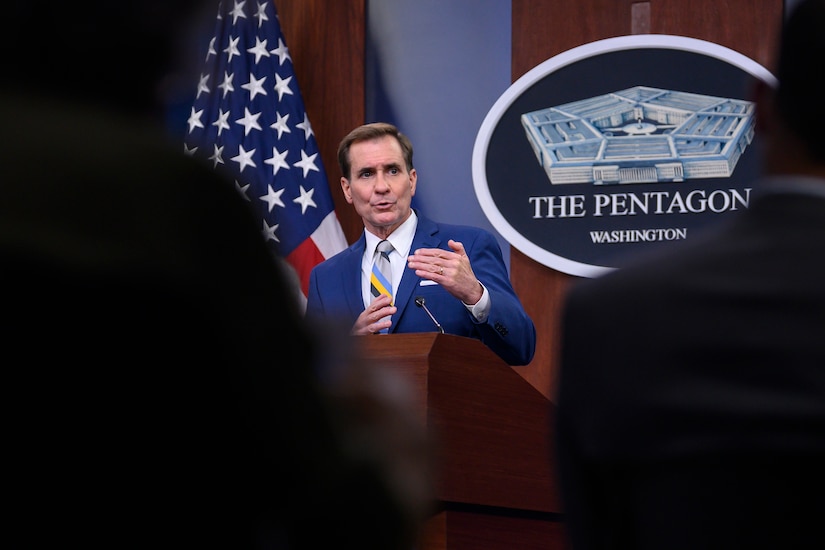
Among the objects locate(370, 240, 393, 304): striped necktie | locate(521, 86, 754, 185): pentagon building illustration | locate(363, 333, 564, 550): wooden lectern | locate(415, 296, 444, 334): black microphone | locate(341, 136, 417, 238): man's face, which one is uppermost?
locate(521, 86, 754, 185): pentagon building illustration

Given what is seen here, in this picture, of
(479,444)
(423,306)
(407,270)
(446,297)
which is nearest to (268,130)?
(407,270)

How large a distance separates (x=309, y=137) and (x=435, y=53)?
2.37 ft

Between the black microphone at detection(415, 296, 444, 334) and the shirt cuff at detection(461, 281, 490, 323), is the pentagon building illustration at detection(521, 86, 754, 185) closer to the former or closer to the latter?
the black microphone at detection(415, 296, 444, 334)

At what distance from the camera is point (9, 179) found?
2.70 ft

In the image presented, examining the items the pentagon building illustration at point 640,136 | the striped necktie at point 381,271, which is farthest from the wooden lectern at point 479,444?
the pentagon building illustration at point 640,136

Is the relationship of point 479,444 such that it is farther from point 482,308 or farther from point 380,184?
point 380,184

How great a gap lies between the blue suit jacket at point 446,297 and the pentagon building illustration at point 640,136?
1.14 meters

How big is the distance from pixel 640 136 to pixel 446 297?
160 cm

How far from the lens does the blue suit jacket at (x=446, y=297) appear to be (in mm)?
3770

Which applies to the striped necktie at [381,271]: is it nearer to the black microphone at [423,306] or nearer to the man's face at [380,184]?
the man's face at [380,184]

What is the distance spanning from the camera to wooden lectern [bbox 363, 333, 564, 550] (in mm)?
2646

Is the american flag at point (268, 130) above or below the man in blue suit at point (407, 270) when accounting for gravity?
above

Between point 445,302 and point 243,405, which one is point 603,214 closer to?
point 445,302

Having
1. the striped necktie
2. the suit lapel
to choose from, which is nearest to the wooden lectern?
the suit lapel
